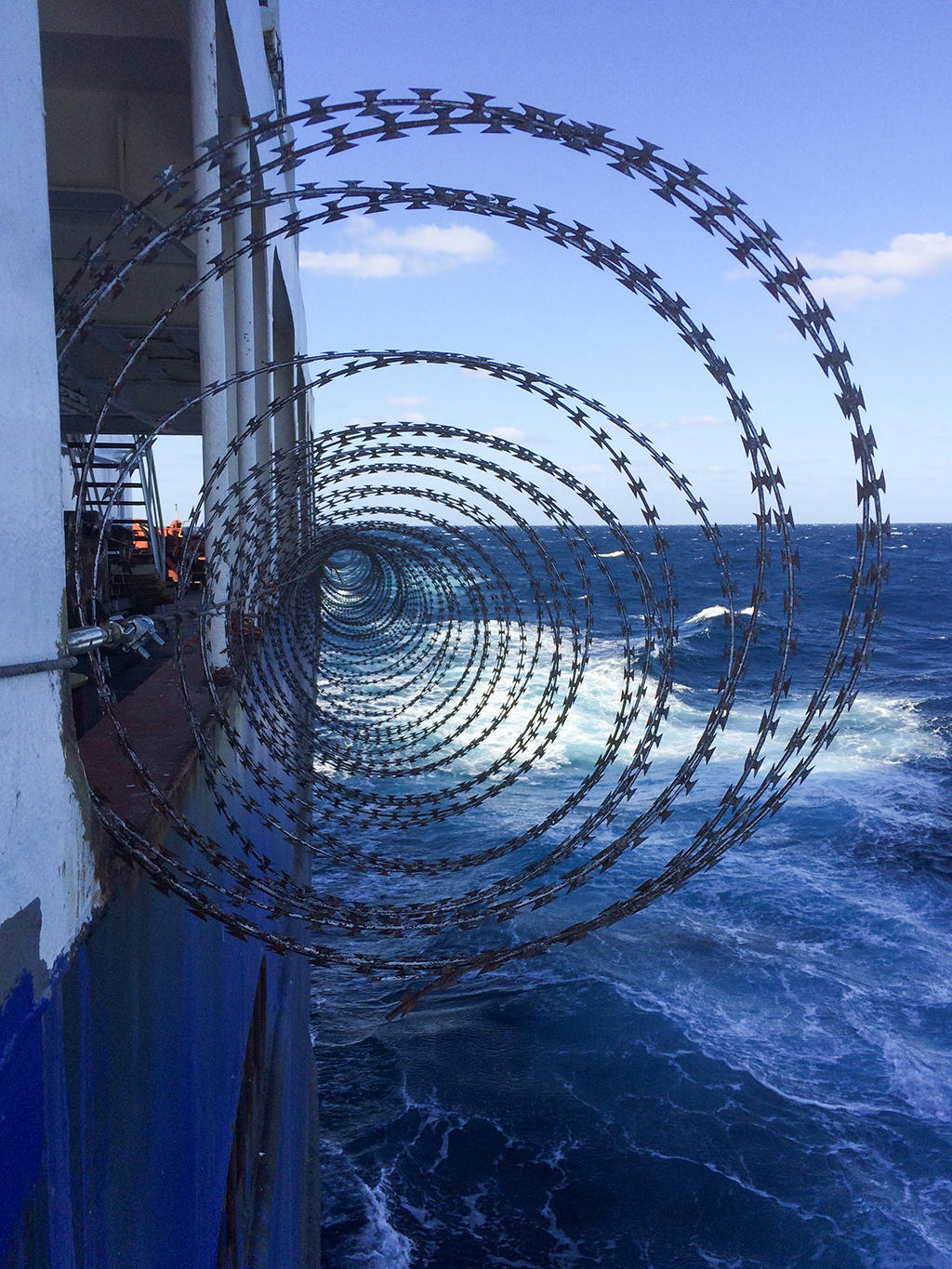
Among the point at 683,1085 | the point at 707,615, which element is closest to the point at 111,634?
the point at 683,1085

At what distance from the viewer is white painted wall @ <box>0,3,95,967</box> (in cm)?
217

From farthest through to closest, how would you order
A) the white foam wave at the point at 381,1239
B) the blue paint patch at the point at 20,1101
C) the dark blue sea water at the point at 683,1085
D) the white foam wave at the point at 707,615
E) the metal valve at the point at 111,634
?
the white foam wave at the point at 707,615 < the dark blue sea water at the point at 683,1085 < the white foam wave at the point at 381,1239 < the metal valve at the point at 111,634 < the blue paint patch at the point at 20,1101

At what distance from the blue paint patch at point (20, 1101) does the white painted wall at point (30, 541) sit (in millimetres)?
157

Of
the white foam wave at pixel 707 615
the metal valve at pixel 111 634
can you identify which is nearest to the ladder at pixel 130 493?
the metal valve at pixel 111 634

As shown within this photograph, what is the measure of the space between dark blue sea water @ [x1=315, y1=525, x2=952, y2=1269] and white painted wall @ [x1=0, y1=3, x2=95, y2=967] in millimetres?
8205

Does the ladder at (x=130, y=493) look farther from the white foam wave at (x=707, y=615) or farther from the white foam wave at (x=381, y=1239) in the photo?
the white foam wave at (x=707, y=615)

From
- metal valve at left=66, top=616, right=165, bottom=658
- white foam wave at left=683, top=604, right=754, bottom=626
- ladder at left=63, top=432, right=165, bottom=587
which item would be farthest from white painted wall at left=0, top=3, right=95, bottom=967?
white foam wave at left=683, top=604, right=754, bottom=626

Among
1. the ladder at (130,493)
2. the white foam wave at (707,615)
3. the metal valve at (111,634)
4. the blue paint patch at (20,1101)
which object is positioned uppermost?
the ladder at (130,493)

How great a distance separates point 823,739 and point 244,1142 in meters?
4.66

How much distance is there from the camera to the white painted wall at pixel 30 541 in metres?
2.17

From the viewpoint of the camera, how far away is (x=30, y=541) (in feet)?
7.70

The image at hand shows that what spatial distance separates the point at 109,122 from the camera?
8727 mm

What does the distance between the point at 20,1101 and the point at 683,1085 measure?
428 inches

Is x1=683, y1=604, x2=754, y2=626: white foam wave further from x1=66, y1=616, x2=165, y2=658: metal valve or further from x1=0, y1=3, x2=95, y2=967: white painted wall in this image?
x1=0, y1=3, x2=95, y2=967: white painted wall
